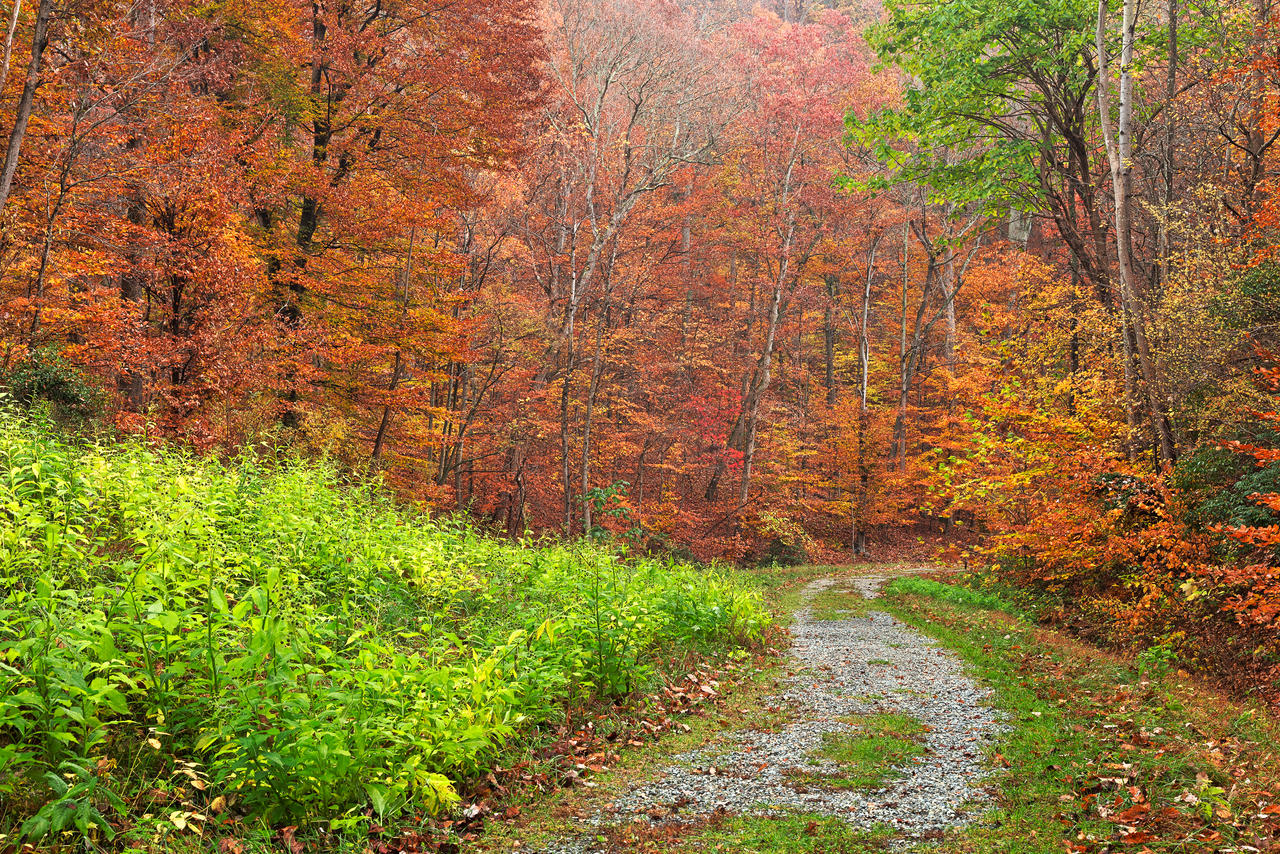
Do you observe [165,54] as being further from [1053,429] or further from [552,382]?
[1053,429]

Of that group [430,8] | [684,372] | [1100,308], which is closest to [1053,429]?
[1100,308]

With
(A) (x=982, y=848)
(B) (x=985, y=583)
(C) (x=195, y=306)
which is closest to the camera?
(A) (x=982, y=848)

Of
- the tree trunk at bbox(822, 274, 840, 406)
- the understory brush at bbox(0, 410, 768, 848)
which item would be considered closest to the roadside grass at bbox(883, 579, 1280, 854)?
the understory brush at bbox(0, 410, 768, 848)

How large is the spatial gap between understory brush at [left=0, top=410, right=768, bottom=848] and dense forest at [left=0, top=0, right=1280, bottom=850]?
311 mm

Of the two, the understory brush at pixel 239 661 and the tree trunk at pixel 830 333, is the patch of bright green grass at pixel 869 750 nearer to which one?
the understory brush at pixel 239 661

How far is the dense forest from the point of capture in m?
8.71

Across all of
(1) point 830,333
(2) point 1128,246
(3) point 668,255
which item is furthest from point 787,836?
(1) point 830,333

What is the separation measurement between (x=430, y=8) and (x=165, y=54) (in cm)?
563

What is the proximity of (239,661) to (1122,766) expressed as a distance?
494 cm

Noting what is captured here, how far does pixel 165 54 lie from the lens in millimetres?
12398

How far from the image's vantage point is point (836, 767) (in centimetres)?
500

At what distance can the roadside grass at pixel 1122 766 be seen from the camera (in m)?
3.62

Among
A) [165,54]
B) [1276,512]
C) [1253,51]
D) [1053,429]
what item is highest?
[165,54]

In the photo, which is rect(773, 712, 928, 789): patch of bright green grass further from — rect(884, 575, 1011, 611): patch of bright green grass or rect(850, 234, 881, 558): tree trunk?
rect(850, 234, 881, 558): tree trunk
